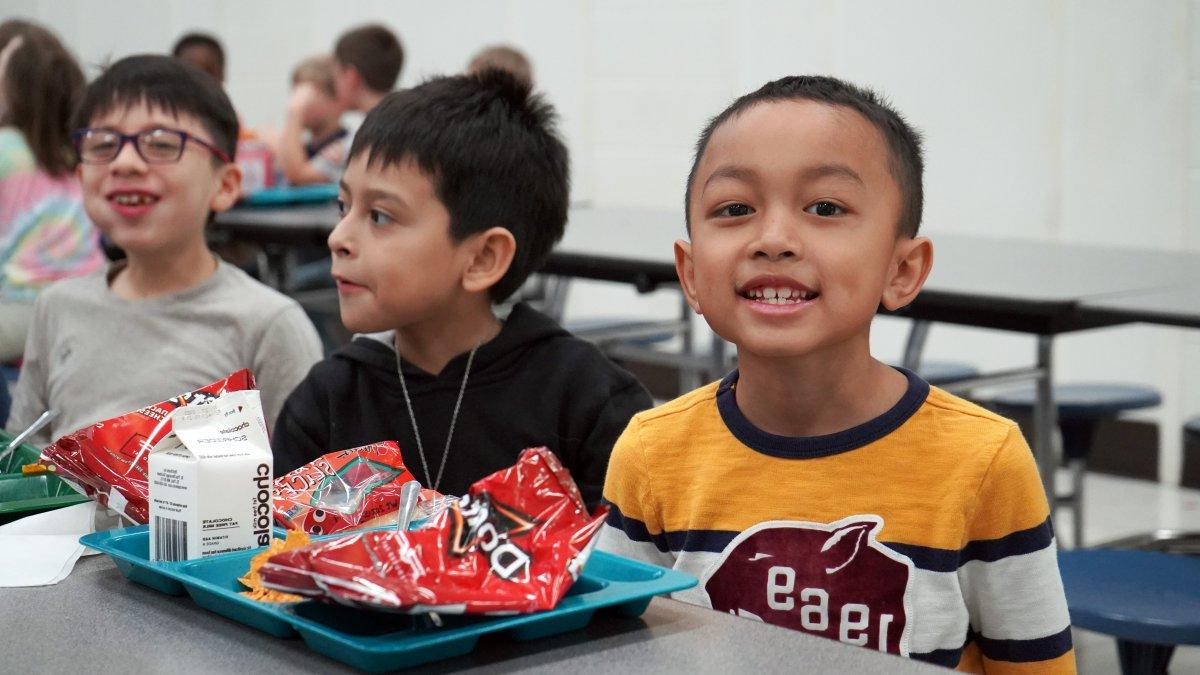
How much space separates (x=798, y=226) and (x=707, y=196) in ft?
0.32

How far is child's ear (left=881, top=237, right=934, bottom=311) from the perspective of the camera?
54.6 inches

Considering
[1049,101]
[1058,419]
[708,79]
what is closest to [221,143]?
[1058,419]

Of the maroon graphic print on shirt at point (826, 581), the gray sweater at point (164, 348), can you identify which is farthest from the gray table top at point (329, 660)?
the gray sweater at point (164, 348)

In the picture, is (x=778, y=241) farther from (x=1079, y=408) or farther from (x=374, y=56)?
(x=374, y=56)

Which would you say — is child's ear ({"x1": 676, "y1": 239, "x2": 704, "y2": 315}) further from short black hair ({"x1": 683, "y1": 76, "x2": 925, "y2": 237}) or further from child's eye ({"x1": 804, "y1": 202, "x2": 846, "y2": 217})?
child's eye ({"x1": 804, "y1": 202, "x2": 846, "y2": 217})

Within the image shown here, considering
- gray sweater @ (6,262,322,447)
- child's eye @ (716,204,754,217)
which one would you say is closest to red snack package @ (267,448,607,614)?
child's eye @ (716,204,754,217)

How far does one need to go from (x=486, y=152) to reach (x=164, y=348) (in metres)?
0.69

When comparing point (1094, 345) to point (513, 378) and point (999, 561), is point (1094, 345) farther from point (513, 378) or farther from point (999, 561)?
point (999, 561)

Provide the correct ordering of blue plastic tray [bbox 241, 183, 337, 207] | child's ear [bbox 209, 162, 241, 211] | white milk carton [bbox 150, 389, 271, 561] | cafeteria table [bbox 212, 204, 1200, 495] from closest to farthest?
white milk carton [bbox 150, 389, 271, 561] < child's ear [bbox 209, 162, 241, 211] < cafeteria table [bbox 212, 204, 1200, 495] < blue plastic tray [bbox 241, 183, 337, 207]

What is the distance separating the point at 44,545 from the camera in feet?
3.98

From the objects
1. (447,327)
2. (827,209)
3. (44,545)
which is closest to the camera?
(44,545)

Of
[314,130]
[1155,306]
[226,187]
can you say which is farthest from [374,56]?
[1155,306]

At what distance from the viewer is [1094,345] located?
15.9 feet

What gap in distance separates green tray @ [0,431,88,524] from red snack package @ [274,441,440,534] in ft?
0.81
